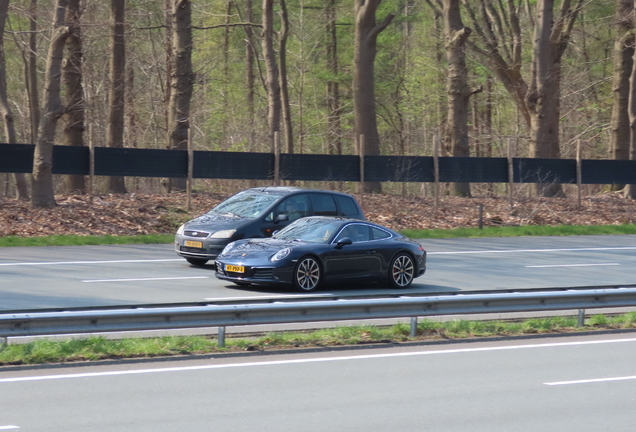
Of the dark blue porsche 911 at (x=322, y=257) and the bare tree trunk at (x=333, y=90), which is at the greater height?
the bare tree trunk at (x=333, y=90)

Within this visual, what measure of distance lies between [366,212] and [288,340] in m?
18.3

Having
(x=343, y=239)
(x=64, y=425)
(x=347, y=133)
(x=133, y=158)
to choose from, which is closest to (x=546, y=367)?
(x=64, y=425)

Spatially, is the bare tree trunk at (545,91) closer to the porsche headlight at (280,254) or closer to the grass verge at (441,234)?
the grass verge at (441,234)

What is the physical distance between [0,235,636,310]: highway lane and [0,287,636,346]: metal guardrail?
3.32 m

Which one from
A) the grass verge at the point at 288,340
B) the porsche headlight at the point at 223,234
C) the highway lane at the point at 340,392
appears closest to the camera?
the highway lane at the point at 340,392

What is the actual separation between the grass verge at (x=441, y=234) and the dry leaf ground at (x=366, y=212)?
43.3 inches

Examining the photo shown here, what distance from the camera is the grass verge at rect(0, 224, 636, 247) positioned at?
69.7 ft

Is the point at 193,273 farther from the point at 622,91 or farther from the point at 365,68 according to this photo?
the point at 622,91

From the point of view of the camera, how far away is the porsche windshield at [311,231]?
1486cm

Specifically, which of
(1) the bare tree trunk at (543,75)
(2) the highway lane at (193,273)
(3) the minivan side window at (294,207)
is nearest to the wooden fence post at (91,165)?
(2) the highway lane at (193,273)

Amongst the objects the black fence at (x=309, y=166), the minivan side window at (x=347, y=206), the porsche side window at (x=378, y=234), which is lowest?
the porsche side window at (x=378, y=234)

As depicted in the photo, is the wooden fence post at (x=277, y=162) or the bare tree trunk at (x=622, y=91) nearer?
the wooden fence post at (x=277, y=162)

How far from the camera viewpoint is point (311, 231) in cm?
1507

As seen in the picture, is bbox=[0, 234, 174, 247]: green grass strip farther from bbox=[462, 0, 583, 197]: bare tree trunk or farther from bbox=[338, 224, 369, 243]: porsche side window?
bbox=[462, 0, 583, 197]: bare tree trunk
